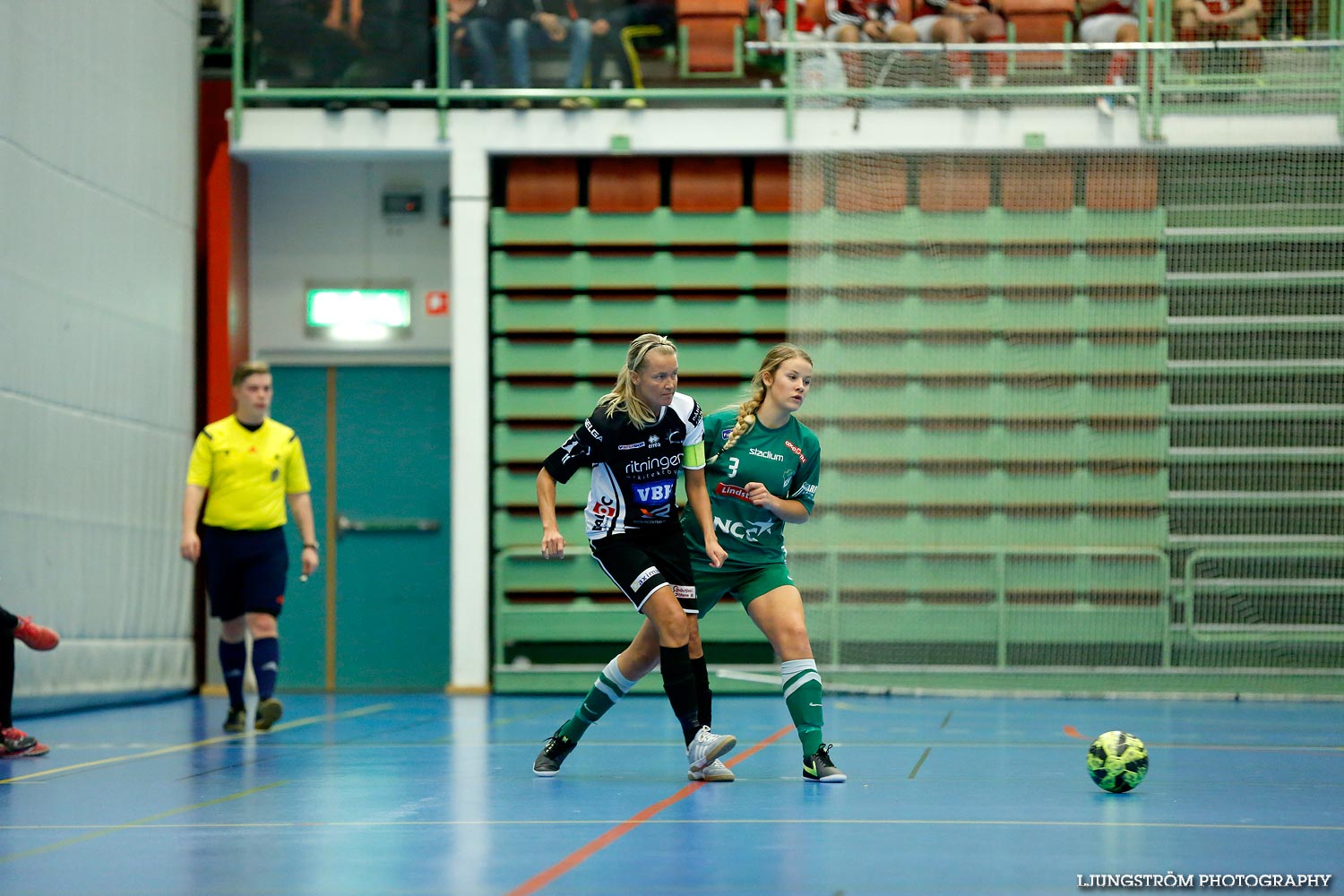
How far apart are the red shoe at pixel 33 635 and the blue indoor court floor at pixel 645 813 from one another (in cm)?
55

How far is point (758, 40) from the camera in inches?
520

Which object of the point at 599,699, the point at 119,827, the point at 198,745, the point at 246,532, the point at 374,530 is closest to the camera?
the point at 119,827

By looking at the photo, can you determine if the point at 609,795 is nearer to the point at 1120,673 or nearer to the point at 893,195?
the point at 1120,673

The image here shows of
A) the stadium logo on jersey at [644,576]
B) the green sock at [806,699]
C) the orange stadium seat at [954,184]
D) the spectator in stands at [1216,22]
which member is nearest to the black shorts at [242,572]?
the stadium logo on jersey at [644,576]

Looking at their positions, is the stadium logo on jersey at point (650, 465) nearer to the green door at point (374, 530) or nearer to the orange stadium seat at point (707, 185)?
the orange stadium seat at point (707, 185)

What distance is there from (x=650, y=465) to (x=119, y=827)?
235 cm

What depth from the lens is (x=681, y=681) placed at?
599 centimetres

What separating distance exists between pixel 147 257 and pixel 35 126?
6.48ft

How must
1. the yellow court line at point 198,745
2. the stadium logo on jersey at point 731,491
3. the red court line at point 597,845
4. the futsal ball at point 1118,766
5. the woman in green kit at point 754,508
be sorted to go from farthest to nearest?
1. the yellow court line at point 198,745
2. the stadium logo on jersey at point 731,491
3. the woman in green kit at point 754,508
4. the futsal ball at point 1118,766
5. the red court line at point 597,845

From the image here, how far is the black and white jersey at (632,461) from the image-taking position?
608 centimetres

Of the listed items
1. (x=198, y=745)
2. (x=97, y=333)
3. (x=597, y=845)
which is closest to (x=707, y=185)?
(x=97, y=333)

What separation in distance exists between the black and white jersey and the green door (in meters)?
7.53

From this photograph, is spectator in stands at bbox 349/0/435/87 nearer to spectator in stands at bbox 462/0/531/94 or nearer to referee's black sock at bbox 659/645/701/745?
spectator in stands at bbox 462/0/531/94

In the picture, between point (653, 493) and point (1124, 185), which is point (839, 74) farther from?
point (653, 493)
